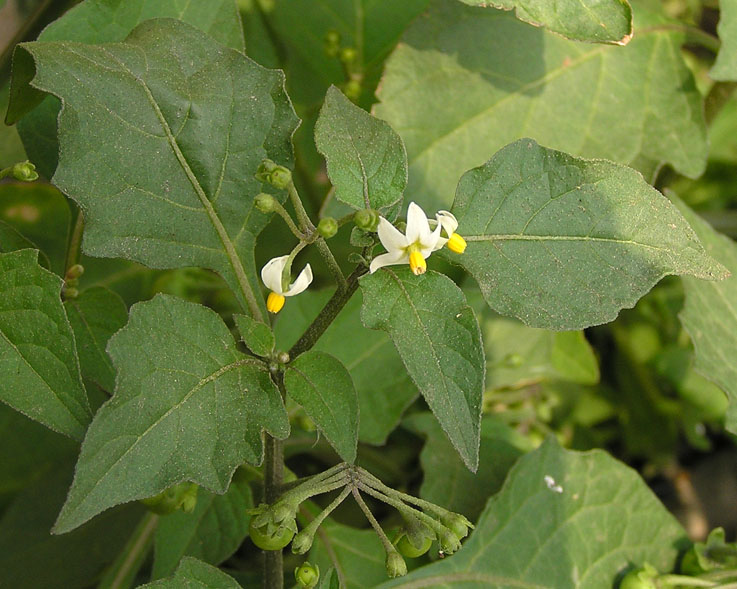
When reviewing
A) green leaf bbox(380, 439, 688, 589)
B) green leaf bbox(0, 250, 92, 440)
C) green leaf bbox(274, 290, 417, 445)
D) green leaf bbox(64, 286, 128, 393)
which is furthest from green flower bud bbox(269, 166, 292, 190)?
green leaf bbox(380, 439, 688, 589)

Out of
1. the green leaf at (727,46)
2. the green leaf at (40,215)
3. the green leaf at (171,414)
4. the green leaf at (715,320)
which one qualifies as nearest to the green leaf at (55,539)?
the green leaf at (40,215)

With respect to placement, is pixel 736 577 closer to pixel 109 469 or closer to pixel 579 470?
pixel 579 470

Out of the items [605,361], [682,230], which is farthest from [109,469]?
[605,361]

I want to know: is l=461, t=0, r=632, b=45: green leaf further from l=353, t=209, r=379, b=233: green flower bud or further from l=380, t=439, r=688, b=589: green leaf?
l=380, t=439, r=688, b=589: green leaf

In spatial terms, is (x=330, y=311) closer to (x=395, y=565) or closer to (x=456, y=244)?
(x=456, y=244)

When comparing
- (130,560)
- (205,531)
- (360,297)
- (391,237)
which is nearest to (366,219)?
(391,237)
